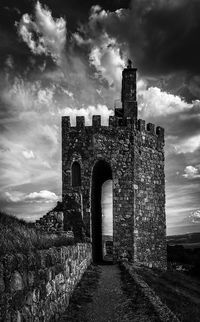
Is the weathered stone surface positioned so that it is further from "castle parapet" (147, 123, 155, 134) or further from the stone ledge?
"castle parapet" (147, 123, 155, 134)

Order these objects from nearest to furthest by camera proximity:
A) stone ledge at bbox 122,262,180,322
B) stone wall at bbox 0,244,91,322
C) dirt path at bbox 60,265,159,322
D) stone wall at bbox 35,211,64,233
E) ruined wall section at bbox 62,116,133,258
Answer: stone wall at bbox 0,244,91,322
stone ledge at bbox 122,262,180,322
dirt path at bbox 60,265,159,322
stone wall at bbox 35,211,64,233
ruined wall section at bbox 62,116,133,258

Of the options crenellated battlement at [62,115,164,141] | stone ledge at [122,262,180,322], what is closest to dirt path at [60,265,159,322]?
stone ledge at [122,262,180,322]

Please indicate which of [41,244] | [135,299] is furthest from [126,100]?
[41,244]

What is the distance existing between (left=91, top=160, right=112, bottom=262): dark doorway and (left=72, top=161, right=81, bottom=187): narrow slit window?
201 centimetres

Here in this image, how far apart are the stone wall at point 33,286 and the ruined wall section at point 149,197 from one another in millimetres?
15299

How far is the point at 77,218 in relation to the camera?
74.2 ft

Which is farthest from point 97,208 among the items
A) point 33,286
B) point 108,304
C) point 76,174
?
point 33,286

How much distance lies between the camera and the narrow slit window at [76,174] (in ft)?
78.9

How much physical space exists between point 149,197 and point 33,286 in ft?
64.6

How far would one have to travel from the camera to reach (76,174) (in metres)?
→ 24.2

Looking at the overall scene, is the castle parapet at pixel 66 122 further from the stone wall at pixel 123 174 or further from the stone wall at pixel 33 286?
the stone wall at pixel 33 286

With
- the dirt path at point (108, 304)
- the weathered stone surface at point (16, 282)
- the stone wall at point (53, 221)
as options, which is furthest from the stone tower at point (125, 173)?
the weathered stone surface at point (16, 282)

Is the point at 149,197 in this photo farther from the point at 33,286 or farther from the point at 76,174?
the point at 33,286

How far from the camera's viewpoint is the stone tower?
23466 mm
